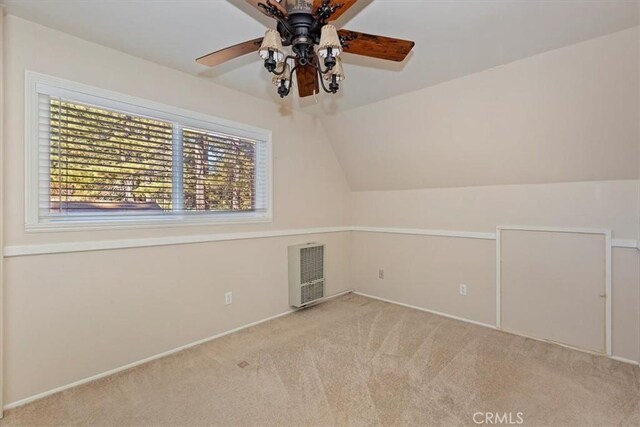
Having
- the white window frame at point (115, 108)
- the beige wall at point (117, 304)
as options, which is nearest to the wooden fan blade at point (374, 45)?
the white window frame at point (115, 108)

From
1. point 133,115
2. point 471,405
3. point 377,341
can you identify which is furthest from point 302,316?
point 133,115

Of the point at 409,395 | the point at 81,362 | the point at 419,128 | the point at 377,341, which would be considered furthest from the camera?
the point at 419,128

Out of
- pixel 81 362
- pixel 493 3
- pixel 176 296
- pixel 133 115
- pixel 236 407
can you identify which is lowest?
pixel 236 407

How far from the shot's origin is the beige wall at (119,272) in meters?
1.95

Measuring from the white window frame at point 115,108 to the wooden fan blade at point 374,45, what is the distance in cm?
174

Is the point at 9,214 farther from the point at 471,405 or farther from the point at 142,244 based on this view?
the point at 471,405

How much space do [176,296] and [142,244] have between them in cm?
54

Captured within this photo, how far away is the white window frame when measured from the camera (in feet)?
6.50

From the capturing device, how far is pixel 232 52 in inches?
64.9

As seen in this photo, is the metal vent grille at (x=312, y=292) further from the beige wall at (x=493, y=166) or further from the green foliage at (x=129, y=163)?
the green foliage at (x=129, y=163)

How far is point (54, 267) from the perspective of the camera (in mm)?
2086

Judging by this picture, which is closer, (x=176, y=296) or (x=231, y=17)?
(x=231, y=17)

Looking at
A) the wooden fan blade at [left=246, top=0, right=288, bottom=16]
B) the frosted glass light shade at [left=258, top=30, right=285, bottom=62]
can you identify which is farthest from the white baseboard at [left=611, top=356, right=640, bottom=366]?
the wooden fan blade at [left=246, top=0, right=288, bottom=16]

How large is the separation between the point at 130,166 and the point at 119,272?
2.69ft
